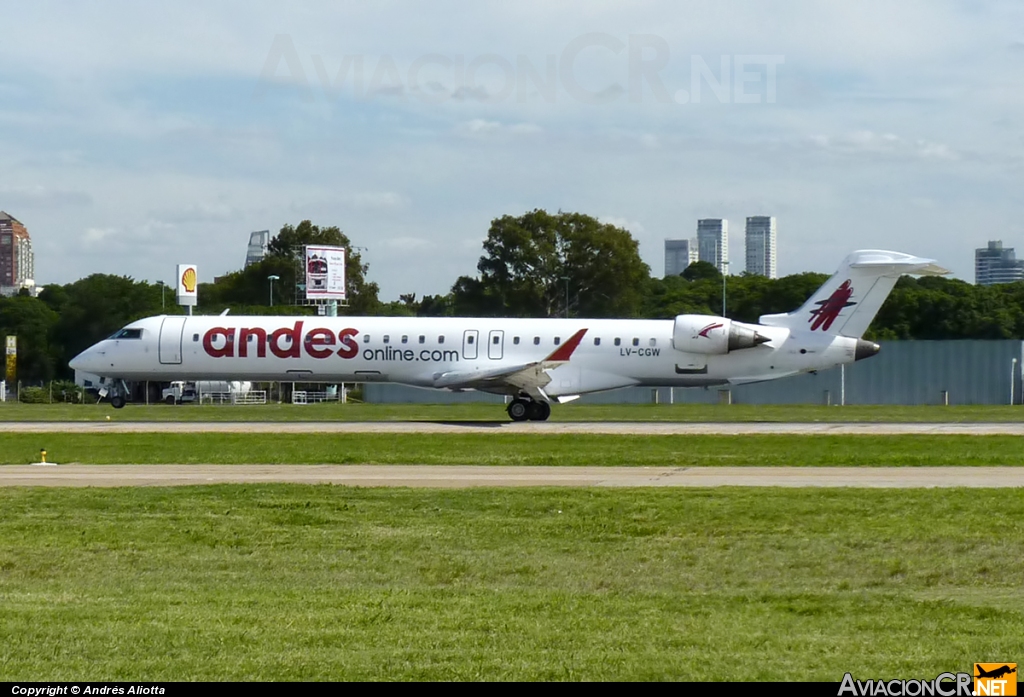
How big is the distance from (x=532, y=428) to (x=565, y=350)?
4.68 m

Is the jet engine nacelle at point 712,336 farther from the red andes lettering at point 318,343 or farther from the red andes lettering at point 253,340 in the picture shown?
the red andes lettering at point 253,340

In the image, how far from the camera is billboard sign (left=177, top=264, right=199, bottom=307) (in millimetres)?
77312

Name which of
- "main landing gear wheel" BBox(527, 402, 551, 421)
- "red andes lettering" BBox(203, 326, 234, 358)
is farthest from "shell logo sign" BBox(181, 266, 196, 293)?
"main landing gear wheel" BBox(527, 402, 551, 421)

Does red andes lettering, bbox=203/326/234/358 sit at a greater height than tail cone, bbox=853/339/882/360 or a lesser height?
greater

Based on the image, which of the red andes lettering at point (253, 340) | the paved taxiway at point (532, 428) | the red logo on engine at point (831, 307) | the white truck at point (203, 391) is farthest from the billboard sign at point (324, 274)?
the red logo on engine at point (831, 307)

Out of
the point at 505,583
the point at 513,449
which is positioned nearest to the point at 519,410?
the point at 513,449

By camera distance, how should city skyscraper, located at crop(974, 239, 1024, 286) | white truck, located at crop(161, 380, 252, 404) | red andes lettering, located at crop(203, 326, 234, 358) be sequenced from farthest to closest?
city skyscraper, located at crop(974, 239, 1024, 286) → white truck, located at crop(161, 380, 252, 404) → red andes lettering, located at crop(203, 326, 234, 358)

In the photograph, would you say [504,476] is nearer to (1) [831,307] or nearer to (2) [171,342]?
(1) [831,307]

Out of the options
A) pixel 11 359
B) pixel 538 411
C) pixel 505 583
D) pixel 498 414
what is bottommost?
pixel 498 414

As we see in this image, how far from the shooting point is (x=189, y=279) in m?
79.5

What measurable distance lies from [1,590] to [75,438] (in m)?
21.5

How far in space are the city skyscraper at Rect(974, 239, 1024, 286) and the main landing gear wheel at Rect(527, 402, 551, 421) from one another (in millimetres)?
134493

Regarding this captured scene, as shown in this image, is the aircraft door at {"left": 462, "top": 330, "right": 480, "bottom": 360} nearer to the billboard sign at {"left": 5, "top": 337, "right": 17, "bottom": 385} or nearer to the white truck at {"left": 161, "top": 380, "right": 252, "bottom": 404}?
the white truck at {"left": 161, "top": 380, "right": 252, "bottom": 404}

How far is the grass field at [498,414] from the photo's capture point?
44750 mm
